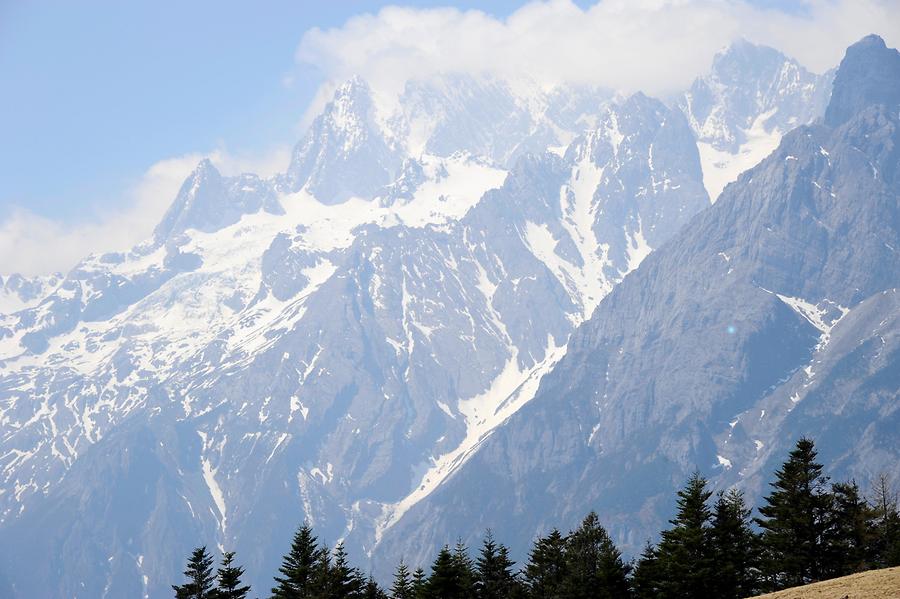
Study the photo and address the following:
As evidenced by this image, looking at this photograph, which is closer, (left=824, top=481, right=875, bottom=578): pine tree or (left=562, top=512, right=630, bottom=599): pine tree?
(left=824, top=481, right=875, bottom=578): pine tree

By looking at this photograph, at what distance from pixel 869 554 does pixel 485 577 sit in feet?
143

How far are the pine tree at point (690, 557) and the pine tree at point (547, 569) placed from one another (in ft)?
57.7

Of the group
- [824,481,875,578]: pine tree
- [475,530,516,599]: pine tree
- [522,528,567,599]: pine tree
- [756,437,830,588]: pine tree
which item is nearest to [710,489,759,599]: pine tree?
[756,437,830,588]: pine tree

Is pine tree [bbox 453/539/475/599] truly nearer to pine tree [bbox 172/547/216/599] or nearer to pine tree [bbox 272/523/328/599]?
pine tree [bbox 272/523/328/599]

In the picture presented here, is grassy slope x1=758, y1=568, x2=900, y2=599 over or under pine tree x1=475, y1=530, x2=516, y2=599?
under

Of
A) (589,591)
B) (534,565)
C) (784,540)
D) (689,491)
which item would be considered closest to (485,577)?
(534,565)

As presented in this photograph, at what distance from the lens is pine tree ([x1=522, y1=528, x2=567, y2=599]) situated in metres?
133

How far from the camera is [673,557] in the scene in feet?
377

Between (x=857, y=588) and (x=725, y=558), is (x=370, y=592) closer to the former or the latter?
(x=725, y=558)

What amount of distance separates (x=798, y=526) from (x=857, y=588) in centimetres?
2394

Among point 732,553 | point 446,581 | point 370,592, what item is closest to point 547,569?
point 446,581

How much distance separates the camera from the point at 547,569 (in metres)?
136

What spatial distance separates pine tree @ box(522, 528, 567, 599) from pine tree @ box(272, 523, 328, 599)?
78.8 feet

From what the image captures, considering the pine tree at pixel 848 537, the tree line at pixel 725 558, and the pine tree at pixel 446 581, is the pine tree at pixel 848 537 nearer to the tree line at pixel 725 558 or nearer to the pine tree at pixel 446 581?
the tree line at pixel 725 558
